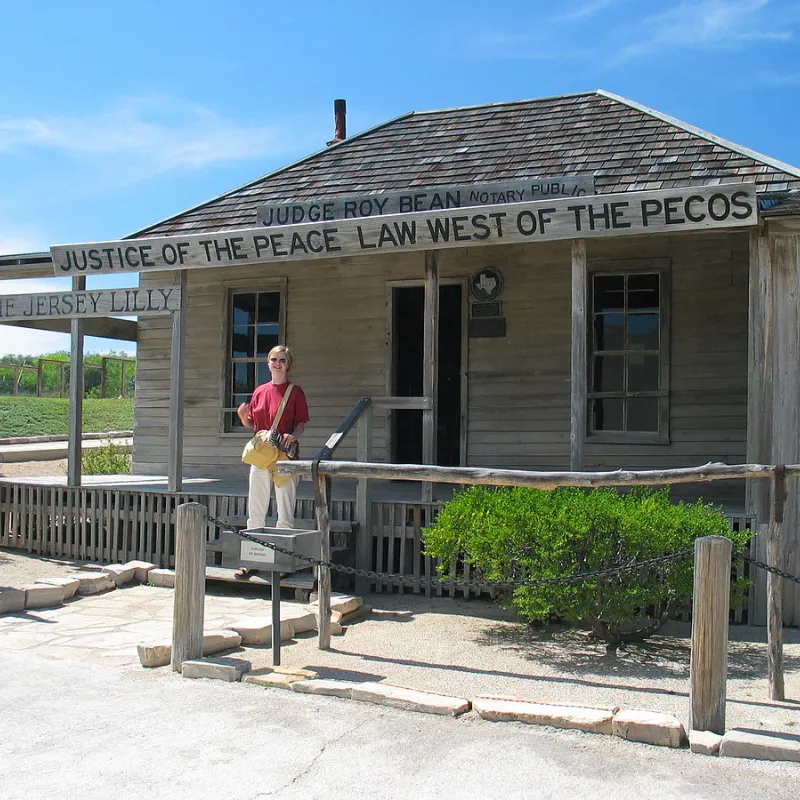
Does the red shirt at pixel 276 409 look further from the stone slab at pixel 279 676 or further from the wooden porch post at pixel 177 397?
the stone slab at pixel 279 676

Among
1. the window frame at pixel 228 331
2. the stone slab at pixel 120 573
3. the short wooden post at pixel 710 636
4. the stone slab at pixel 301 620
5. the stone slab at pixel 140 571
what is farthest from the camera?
the window frame at pixel 228 331

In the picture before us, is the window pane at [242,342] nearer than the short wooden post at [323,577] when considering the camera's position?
No

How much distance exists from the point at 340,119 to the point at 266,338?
15.4 ft

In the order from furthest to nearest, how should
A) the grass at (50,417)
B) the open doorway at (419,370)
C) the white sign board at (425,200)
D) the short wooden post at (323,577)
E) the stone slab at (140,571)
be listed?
the grass at (50,417)
the open doorway at (419,370)
the stone slab at (140,571)
the white sign board at (425,200)
the short wooden post at (323,577)

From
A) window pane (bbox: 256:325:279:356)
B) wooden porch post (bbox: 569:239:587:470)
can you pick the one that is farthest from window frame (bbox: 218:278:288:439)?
wooden porch post (bbox: 569:239:587:470)

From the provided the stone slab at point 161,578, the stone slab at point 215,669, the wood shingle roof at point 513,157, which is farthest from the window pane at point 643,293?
the stone slab at point 215,669

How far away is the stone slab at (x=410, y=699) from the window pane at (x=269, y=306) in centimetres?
721

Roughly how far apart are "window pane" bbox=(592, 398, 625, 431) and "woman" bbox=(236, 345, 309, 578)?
3.83m

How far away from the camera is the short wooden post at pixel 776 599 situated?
506 centimetres

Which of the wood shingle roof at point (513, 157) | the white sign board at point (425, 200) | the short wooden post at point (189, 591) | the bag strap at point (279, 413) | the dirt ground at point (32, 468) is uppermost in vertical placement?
the wood shingle roof at point (513, 157)

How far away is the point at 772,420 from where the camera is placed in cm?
716

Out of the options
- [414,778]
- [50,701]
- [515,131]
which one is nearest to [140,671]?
[50,701]

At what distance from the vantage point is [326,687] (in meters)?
5.08

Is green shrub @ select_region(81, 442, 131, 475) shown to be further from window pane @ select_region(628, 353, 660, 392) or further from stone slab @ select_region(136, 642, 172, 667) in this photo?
stone slab @ select_region(136, 642, 172, 667)
